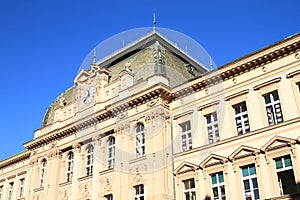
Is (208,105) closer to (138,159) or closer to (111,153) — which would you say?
(138,159)

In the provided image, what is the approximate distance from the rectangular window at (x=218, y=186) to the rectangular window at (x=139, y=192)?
446 cm

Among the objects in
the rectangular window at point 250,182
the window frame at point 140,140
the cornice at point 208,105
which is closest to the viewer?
the rectangular window at point 250,182

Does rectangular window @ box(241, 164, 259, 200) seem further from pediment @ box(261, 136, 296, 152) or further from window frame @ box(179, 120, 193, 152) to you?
window frame @ box(179, 120, 193, 152)

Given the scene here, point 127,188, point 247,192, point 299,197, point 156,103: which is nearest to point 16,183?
point 127,188

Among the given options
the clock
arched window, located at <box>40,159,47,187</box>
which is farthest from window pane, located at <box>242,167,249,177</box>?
arched window, located at <box>40,159,47,187</box>

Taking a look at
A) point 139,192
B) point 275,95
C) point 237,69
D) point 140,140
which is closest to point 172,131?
point 140,140

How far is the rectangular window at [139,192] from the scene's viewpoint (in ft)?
74.5

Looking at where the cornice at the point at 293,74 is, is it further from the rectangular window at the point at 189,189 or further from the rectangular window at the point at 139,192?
the rectangular window at the point at 139,192

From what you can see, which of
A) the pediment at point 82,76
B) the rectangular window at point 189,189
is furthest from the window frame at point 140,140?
the pediment at point 82,76

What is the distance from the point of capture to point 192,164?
71.2 feet

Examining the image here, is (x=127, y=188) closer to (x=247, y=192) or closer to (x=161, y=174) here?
(x=161, y=174)

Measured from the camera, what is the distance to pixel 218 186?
2041 cm

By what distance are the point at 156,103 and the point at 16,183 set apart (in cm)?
1812

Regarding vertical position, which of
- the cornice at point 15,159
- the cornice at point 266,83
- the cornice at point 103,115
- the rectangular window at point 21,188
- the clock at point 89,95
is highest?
the clock at point 89,95
